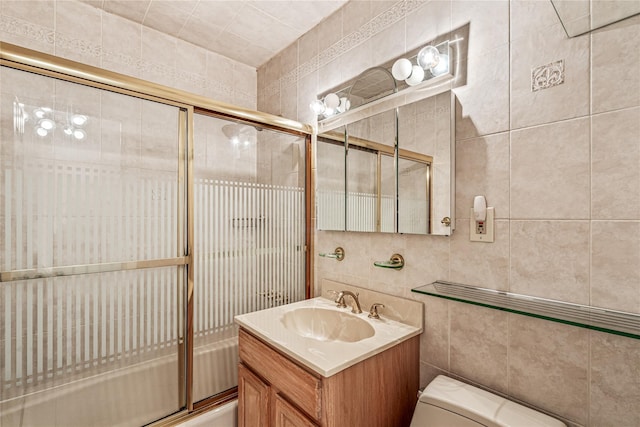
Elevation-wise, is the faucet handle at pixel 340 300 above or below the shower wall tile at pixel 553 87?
below

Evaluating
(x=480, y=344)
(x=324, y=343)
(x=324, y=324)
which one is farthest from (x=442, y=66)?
(x=324, y=324)

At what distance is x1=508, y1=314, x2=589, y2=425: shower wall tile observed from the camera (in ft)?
2.96

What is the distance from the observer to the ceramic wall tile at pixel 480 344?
106 centimetres

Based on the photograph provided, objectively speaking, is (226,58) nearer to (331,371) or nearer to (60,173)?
(60,173)

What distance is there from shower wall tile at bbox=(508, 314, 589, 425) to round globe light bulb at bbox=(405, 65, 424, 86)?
3.31 feet

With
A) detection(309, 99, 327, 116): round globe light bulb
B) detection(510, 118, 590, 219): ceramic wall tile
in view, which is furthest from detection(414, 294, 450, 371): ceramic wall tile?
detection(309, 99, 327, 116): round globe light bulb

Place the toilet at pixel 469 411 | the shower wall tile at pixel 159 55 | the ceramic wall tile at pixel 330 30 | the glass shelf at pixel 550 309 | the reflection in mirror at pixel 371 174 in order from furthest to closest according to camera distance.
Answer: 1. the shower wall tile at pixel 159 55
2. the ceramic wall tile at pixel 330 30
3. the reflection in mirror at pixel 371 174
4. the toilet at pixel 469 411
5. the glass shelf at pixel 550 309

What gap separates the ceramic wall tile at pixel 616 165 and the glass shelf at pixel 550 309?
279 mm

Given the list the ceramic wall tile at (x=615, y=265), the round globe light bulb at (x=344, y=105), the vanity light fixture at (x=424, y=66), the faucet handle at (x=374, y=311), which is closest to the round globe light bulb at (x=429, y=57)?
the vanity light fixture at (x=424, y=66)

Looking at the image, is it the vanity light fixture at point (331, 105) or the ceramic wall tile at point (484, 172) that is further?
the vanity light fixture at point (331, 105)

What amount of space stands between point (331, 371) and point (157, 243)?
933 millimetres

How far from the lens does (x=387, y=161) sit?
1428mm

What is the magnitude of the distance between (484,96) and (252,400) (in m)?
1.60

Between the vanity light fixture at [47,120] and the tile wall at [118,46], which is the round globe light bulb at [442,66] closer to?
the vanity light fixture at [47,120]
